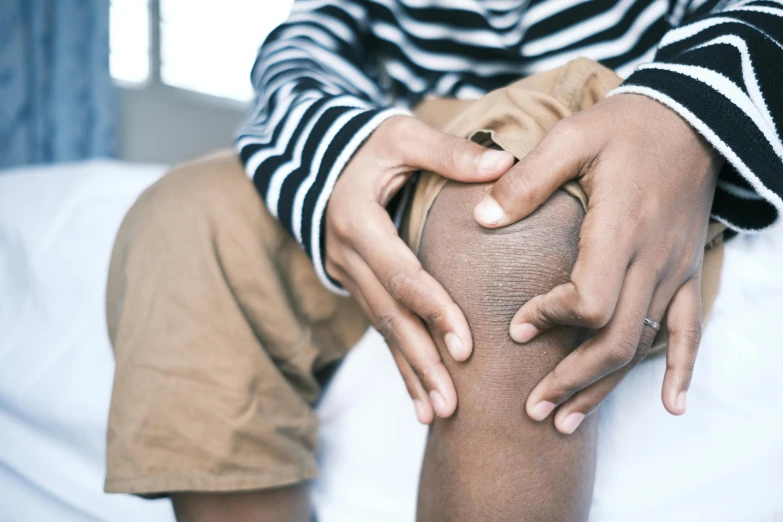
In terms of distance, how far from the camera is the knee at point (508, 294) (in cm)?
48

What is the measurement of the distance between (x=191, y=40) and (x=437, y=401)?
11.6ft

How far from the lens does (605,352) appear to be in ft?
1.50

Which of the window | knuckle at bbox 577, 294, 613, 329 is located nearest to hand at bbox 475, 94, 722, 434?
knuckle at bbox 577, 294, 613, 329

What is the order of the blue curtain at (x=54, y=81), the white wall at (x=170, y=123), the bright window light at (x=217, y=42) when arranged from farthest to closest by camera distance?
the bright window light at (x=217, y=42) → the white wall at (x=170, y=123) → the blue curtain at (x=54, y=81)

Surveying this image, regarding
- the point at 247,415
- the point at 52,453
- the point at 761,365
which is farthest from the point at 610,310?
the point at 52,453

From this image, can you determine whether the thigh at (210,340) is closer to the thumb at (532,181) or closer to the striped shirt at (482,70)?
the striped shirt at (482,70)

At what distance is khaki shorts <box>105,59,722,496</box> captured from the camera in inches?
22.3

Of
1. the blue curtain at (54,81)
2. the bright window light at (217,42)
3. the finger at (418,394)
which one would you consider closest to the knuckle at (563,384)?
the finger at (418,394)

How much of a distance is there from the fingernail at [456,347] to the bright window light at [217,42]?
10.9 ft

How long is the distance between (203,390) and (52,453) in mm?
410

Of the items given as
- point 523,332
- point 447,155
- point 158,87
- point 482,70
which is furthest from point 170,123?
point 523,332

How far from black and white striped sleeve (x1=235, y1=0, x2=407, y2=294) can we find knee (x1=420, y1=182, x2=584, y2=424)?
0.17m

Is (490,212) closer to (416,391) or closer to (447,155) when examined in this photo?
(447,155)

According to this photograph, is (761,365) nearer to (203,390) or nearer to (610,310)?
(610,310)
